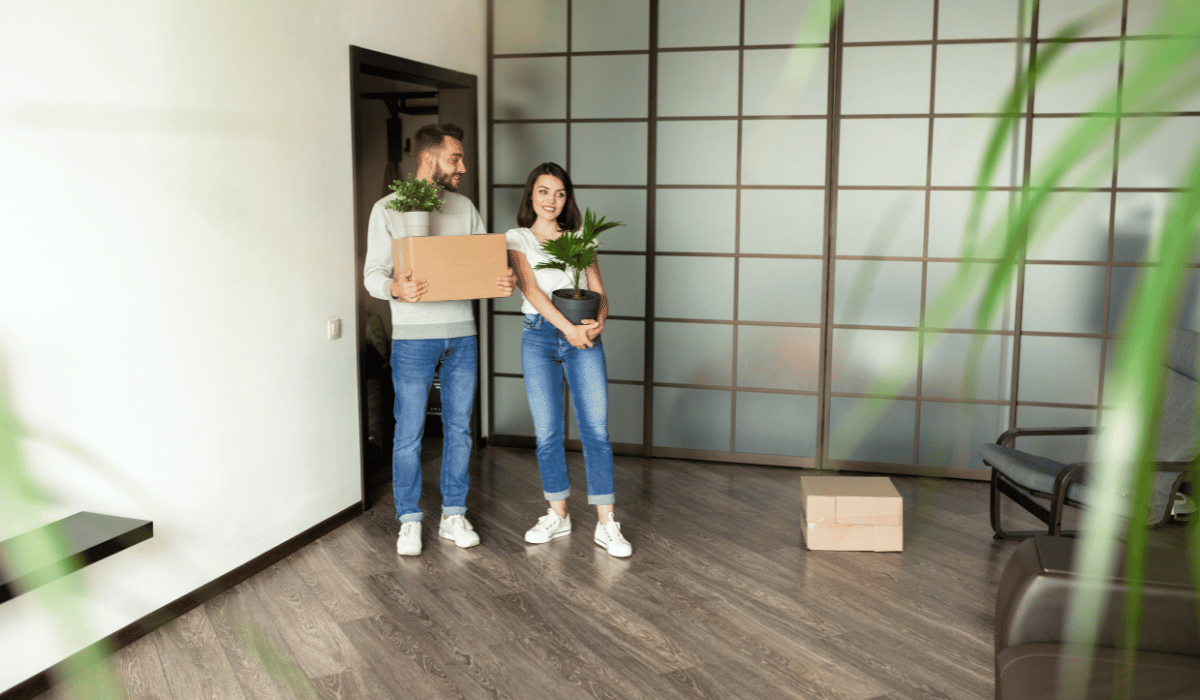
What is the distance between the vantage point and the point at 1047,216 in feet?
0.82

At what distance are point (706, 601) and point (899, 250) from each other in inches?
86.6

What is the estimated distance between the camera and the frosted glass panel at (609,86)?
4621mm

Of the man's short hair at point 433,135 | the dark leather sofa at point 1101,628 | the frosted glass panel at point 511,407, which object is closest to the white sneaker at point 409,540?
the man's short hair at point 433,135

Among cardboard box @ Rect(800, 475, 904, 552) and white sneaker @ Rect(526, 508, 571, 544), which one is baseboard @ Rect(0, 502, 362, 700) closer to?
white sneaker @ Rect(526, 508, 571, 544)

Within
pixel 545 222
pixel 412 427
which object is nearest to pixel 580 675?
pixel 412 427

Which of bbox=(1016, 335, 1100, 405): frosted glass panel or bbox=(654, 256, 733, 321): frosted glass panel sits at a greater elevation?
bbox=(654, 256, 733, 321): frosted glass panel

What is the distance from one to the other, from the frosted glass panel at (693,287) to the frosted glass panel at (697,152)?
41 cm

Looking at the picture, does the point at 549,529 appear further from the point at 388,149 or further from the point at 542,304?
the point at 388,149

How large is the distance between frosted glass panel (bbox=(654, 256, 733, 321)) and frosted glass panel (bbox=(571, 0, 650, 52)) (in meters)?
1.11

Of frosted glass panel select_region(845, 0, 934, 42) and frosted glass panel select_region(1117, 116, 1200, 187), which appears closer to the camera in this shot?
frosted glass panel select_region(1117, 116, 1200, 187)

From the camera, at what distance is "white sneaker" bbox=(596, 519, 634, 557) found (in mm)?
3348

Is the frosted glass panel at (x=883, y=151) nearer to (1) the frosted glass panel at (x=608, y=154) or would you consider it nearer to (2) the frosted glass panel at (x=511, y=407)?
(1) the frosted glass panel at (x=608, y=154)

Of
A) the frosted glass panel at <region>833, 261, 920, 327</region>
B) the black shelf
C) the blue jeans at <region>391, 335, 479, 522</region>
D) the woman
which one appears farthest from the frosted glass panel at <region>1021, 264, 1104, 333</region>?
the black shelf

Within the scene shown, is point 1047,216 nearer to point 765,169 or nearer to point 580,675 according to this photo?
point 580,675
